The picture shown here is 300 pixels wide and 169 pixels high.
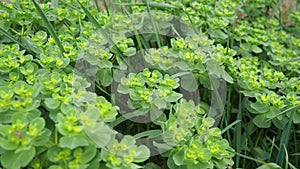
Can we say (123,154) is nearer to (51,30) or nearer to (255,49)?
(51,30)

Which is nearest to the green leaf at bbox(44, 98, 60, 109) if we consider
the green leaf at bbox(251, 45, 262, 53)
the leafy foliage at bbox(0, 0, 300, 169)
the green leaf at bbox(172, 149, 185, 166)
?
the leafy foliage at bbox(0, 0, 300, 169)

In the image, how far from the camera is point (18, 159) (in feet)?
3.27

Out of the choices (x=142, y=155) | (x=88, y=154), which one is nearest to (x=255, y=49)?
(x=142, y=155)

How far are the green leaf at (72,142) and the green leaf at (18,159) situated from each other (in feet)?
0.23

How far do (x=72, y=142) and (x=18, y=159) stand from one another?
0.12 m

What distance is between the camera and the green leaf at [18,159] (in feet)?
3.25

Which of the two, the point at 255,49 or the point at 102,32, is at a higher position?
the point at 102,32

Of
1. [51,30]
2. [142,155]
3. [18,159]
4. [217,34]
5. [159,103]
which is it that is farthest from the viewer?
[217,34]

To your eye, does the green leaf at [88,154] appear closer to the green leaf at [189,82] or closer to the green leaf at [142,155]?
the green leaf at [142,155]

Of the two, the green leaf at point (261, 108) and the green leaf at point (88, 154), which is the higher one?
the green leaf at point (88, 154)

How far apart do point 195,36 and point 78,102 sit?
0.67m

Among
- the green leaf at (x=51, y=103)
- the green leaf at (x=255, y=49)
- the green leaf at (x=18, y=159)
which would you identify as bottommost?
the green leaf at (x=255, y=49)

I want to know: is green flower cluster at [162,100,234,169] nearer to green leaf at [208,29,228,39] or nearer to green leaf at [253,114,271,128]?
green leaf at [253,114,271,128]

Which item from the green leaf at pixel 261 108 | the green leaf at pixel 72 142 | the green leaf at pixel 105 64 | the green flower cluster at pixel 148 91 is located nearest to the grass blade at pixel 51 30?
the green leaf at pixel 105 64
